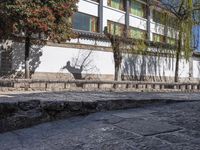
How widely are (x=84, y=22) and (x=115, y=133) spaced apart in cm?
2463

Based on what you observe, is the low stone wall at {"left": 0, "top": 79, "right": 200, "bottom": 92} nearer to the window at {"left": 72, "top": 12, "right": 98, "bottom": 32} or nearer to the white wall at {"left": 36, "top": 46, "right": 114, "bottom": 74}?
the white wall at {"left": 36, "top": 46, "right": 114, "bottom": 74}

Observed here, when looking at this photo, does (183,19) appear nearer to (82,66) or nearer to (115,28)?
(115,28)

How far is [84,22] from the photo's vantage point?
100ft

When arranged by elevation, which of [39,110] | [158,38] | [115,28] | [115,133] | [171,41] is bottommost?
[115,133]

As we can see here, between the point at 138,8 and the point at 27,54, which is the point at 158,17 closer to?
the point at 138,8

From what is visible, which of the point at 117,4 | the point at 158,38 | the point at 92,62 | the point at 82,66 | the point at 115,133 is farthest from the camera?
the point at 158,38

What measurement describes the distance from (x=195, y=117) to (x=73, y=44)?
20.9m

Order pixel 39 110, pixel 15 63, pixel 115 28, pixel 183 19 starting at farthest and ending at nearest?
pixel 115 28 → pixel 183 19 → pixel 15 63 → pixel 39 110

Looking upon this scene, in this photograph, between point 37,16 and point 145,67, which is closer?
point 37,16

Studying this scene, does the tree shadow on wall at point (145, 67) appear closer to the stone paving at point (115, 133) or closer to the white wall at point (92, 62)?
the white wall at point (92, 62)

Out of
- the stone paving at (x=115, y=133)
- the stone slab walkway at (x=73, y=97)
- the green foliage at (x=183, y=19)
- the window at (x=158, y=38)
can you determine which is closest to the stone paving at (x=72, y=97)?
the stone slab walkway at (x=73, y=97)

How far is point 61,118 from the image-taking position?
308 inches

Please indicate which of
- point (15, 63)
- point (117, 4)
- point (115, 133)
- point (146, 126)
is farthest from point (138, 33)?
point (115, 133)

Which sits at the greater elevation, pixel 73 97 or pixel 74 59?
pixel 74 59
